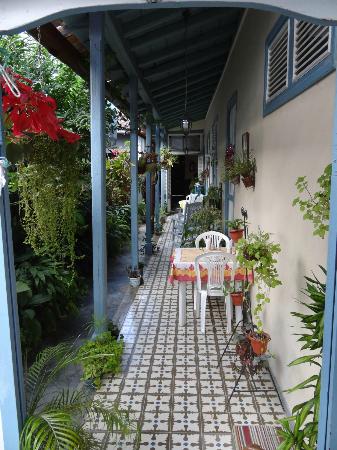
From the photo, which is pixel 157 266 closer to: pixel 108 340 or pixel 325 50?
pixel 108 340

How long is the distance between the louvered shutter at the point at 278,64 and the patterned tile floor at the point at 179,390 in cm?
225

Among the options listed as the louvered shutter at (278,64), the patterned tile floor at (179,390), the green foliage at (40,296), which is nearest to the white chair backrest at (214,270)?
the patterned tile floor at (179,390)

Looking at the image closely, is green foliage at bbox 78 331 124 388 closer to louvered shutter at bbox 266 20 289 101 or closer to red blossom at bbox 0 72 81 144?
red blossom at bbox 0 72 81 144

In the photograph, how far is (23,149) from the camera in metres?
1.60

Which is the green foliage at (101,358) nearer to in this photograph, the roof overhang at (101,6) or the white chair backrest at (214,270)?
the white chair backrest at (214,270)

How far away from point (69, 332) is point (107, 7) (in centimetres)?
333

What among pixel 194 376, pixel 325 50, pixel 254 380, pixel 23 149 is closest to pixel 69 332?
pixel 194 376

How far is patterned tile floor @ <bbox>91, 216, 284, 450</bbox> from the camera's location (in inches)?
89.8

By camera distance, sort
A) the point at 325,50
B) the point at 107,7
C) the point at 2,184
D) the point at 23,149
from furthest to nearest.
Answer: the point at 325,50, the point at 23,149, the point at 2,184, the point at 107,7

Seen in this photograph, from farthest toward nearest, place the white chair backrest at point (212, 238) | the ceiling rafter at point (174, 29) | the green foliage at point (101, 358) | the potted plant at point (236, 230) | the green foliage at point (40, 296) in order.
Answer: the white chair backrest at point (212, 238) → the potted plant at point (236, 230) → the ceiling rafter at point (174, 29) → the green foliage at point (40, 296) → the green foliage at point (101, 358)

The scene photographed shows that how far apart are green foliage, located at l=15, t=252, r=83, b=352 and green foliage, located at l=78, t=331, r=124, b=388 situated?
0.51 meters

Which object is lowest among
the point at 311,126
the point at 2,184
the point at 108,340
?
the point at 108,340

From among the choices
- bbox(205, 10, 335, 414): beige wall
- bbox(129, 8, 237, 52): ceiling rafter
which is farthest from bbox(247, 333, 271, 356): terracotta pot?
bbox(129, 8, 237, 52): ceiling rafter

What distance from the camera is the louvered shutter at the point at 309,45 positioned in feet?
6.34
